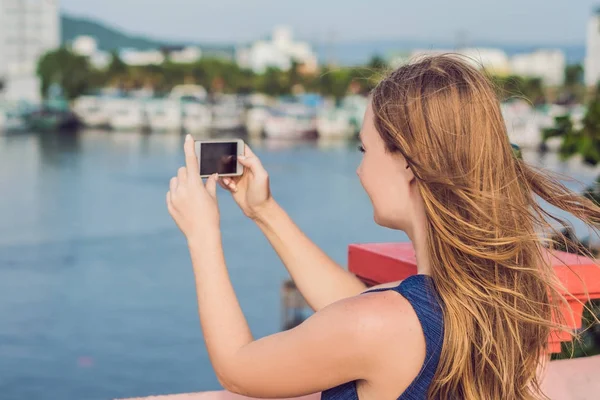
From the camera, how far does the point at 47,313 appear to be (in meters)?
20.8

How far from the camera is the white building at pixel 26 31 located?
359ft

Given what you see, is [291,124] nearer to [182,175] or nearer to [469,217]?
[182,175]

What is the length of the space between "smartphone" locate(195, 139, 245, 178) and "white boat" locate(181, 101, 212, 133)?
212 ft

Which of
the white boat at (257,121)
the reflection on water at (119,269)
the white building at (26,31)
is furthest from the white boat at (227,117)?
the white building at (26,31)

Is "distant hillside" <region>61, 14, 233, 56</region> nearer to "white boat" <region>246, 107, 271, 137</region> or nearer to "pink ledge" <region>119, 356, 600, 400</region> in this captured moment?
"white boat" <region>246, 107, 271, 137</region>

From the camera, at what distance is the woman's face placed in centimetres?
135

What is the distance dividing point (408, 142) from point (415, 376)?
1.09ft

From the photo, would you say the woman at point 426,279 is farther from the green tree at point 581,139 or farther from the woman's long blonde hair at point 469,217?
the green tree at point 581,139

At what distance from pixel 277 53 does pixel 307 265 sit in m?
112

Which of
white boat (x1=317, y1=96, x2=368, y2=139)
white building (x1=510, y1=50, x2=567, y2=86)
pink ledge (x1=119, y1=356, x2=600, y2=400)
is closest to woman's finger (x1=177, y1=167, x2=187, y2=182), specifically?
pink ledge (x1=119, y1=356, x2=600, y2=400)

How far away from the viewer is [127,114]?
68.9 m

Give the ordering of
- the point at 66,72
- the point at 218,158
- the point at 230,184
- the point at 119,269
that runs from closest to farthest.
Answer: the point at 218,158
the point at 230,184
the point at 119,269
the point at 66,72

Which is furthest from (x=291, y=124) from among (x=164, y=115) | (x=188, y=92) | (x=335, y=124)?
(x=188, y=92)

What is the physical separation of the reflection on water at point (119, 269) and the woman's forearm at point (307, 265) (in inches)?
47.0
